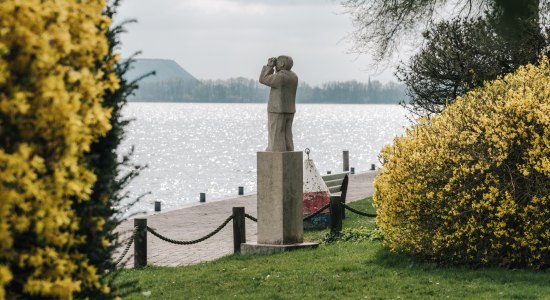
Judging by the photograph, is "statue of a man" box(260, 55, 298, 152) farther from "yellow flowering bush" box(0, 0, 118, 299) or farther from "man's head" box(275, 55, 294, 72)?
"yellow flowering bush" box(0, 0, 118, 299)

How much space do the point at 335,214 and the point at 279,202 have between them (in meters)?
2.05

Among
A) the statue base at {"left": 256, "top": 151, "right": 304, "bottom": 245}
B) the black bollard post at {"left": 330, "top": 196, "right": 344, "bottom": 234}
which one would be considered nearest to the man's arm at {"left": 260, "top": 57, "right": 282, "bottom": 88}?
the statue base at {"left": 256, "top": 151, "right": 304, "bottom": 245}

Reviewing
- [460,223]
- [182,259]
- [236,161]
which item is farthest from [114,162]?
[236,161]

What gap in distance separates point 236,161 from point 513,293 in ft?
229

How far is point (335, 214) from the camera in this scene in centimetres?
1536

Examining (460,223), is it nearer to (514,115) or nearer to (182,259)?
(514,115)

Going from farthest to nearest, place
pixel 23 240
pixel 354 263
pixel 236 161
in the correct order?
pixel 236 161 < pixel 354 263 < pixel 23 240

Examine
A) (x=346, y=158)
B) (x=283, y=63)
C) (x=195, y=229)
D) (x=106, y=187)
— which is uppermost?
(x=283, y=63)

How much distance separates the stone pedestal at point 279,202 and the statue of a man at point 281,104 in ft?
0.77

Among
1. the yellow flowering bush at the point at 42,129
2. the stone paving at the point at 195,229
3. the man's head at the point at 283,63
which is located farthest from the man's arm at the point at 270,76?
the yellow flowering bush at the point at 42,129

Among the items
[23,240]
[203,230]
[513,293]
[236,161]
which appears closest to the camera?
[23,240]

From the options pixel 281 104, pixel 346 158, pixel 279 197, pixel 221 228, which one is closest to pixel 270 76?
pixel 281 104

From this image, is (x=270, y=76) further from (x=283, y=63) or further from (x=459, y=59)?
(x=459, y=59)

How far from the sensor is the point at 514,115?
1088 centimetres
